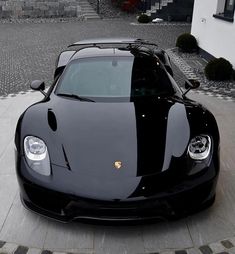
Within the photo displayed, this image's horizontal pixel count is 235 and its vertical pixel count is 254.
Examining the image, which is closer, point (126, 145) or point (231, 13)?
point (126, 145)

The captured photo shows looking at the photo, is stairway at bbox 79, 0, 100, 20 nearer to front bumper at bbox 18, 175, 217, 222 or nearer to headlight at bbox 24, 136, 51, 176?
headlight at bbox 24, 136, 51, 176

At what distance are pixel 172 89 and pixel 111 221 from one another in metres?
1.79

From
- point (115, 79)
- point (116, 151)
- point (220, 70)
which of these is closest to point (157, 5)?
point (220, 70)

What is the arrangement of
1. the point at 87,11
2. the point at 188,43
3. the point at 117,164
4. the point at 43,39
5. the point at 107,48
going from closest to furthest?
1. the point at 117,164
2. the point at 107,48
3. the point at 188,43
4. the point at 43,39
5. the point at 87,11

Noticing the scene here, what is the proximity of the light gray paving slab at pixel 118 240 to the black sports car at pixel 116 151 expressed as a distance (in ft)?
1.07

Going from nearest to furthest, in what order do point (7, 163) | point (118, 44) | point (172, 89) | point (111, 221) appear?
1. point (111, 221)
2. point (172, 89)
3. point (7, 163)
4. point (118, 44)

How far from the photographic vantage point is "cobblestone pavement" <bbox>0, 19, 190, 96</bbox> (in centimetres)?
832

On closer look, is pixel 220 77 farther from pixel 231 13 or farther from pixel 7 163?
pixel 7 163

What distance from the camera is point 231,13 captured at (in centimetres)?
838

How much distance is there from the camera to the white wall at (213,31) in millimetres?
8086

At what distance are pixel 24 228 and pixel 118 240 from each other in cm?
86

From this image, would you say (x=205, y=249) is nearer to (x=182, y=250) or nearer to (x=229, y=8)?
(x=182, y=250)

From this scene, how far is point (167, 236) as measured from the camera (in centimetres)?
290

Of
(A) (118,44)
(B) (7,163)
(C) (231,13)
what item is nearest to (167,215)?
(B) (7,163)
